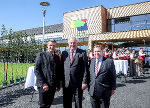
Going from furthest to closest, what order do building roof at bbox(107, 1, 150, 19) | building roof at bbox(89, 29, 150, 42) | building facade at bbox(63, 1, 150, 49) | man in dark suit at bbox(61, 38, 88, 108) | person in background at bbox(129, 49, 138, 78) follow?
building roof at bbox(107, 1, 150, 19), building facade at bbox(63, 1, 150, 49), building roof at bbox(89, 29, 150, 42), person in background at bbox(129, 49, 138, 78), man in dark suit at bbox(61, 38, 88, 108)

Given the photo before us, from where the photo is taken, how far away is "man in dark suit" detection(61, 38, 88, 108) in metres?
3.12

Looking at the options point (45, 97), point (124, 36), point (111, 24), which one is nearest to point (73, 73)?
point (45, 97)

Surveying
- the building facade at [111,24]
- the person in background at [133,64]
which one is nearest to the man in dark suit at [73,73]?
the person in background at [133,64]

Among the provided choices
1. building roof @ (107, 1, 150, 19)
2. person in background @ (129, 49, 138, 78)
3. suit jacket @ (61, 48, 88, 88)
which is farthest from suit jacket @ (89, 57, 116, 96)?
building roof @ (107, 1, 150, 19)

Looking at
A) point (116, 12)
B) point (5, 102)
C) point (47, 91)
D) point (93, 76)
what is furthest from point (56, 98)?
point (116, 12)

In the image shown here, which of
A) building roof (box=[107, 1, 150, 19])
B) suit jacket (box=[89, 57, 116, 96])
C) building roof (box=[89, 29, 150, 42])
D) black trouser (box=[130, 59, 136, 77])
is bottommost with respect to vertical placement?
black trouser (box=[130, 59, 136, 77])

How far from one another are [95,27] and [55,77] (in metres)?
23.8

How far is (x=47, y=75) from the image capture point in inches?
120

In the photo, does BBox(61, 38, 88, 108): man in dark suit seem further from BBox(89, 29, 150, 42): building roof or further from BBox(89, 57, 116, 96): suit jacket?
BBox(89, 29, 150, 42): building roof

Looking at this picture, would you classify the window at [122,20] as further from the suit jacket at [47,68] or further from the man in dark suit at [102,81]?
the suit jacket at [47,68]

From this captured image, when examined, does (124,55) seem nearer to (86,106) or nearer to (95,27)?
(86,106)

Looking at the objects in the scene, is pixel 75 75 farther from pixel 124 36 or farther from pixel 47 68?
pixel 124 36

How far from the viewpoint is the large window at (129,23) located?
69.7 feet

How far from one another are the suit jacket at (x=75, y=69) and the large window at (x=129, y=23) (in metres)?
20.2
